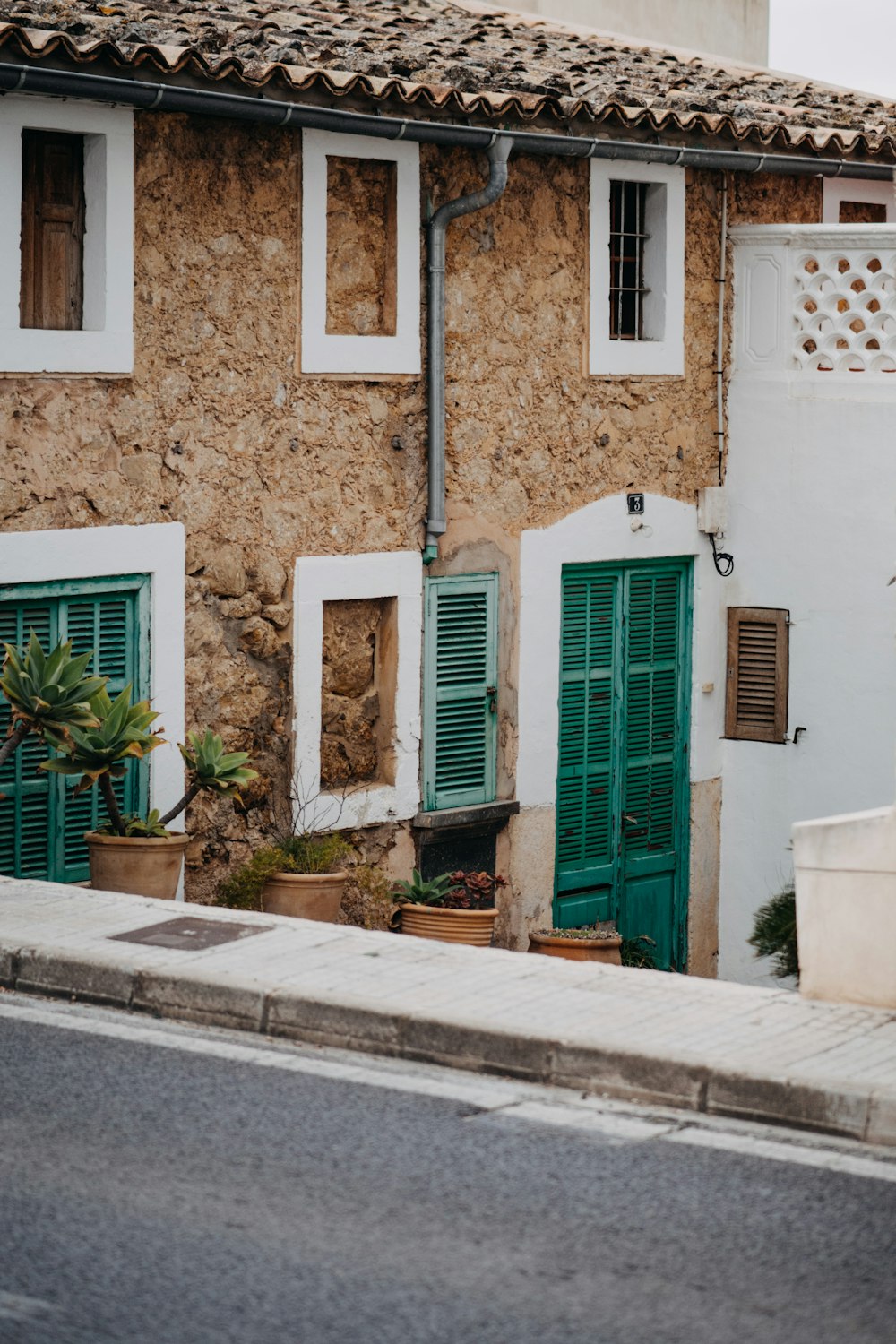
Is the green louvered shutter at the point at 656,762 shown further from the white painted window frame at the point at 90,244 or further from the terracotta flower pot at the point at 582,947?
the white painted window frame at the point at 90,244

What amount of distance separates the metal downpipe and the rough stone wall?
106mm

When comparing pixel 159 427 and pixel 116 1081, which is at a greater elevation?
pixel 159 427

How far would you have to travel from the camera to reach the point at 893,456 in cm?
1485

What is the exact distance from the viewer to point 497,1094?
738 cm

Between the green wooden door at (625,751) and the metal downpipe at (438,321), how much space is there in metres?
1.46

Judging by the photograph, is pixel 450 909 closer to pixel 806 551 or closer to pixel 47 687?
pixel 47 687

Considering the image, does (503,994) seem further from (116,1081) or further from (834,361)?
(834,361)

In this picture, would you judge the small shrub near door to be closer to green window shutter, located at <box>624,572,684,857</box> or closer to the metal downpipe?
the metal downpipe

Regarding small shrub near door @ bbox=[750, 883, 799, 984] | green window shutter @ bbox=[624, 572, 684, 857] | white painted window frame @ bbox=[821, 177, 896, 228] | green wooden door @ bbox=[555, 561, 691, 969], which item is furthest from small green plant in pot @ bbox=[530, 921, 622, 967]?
white painted window frame @ bbox=[821, 177, 896, 228]

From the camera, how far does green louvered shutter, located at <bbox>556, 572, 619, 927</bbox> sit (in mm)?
14672

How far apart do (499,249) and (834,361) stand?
108 inches

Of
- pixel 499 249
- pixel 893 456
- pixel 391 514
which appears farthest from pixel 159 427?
pixel 893 456

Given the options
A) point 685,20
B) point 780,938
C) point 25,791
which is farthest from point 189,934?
point 685,20

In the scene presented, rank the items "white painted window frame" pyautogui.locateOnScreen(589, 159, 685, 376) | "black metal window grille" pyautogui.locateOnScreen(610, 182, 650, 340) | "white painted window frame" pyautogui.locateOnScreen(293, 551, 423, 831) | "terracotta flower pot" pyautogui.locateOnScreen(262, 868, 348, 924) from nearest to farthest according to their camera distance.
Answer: "terracotta flower pot" pyautogui.locateOnScreen(262, 868, 348, 924) < "white painted window frame" pyautogui.locateOnScreen(293, 551, 423, 831) < "white painted window frame" pyautogui.locateOnScreen(589, 159, 685, 376) < "black metal window grille" pyautogui.locateOnScreen(610, 182, 650, 340)
